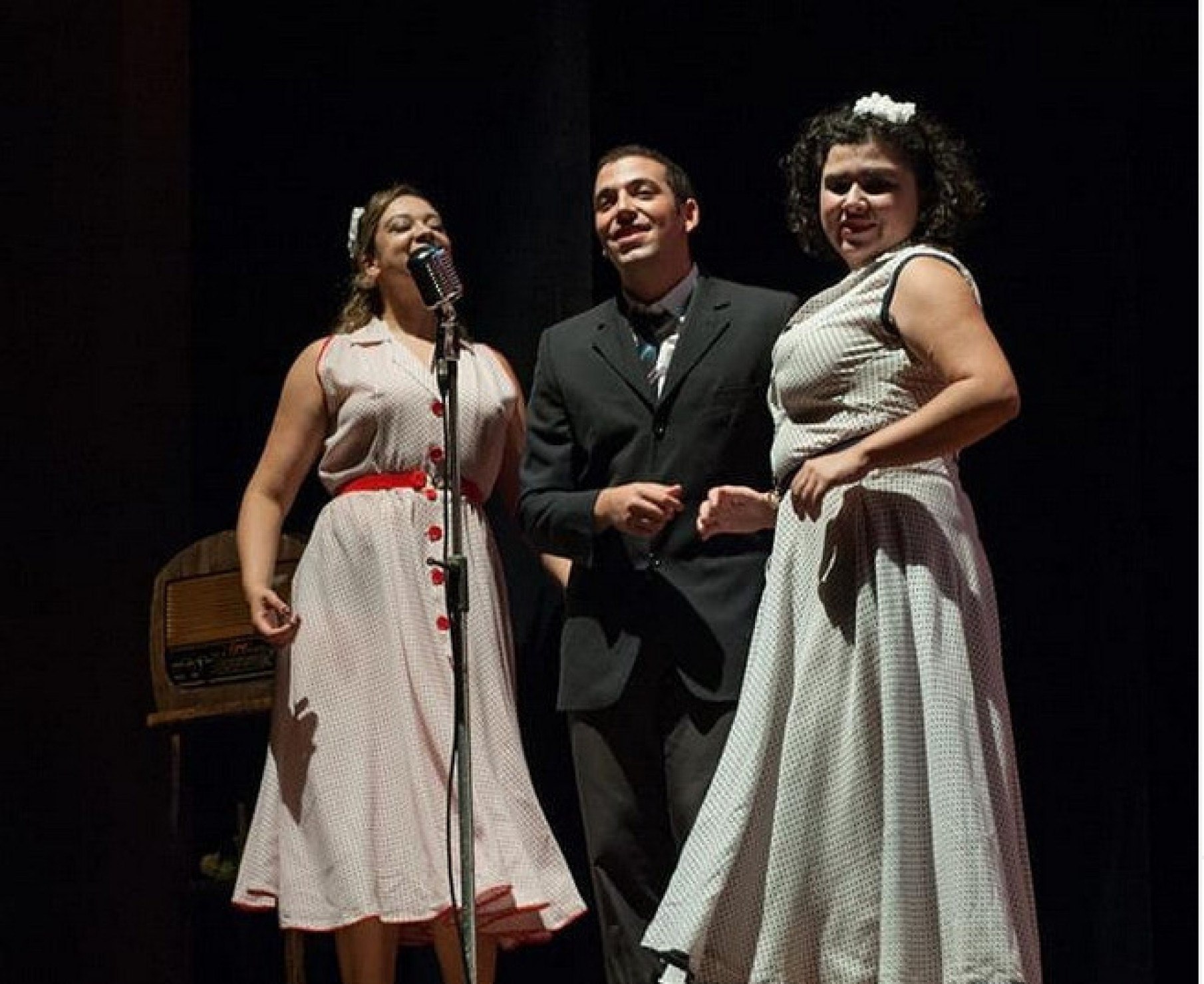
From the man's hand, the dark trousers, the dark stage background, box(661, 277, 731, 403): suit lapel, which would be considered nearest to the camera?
the man's hand

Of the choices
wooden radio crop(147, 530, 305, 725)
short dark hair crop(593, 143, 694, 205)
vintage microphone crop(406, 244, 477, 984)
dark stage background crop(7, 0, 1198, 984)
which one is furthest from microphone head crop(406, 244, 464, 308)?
dark stage background crop(7, 0, 1198, 984)

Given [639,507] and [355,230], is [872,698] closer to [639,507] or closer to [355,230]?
[639,507]

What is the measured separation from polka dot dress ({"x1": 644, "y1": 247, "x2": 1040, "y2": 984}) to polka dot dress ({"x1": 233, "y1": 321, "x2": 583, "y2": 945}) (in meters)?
0.75

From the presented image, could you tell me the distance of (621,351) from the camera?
13.4 feet

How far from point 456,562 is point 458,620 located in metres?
0.11

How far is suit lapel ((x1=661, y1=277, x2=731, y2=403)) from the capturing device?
400 centimetres

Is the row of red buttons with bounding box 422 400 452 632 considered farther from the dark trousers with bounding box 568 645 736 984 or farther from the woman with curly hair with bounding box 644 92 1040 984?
the woman with curly hair with bounding box 644 92 1040 984

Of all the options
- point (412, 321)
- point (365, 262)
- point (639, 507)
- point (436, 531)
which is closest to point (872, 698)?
point (639, 507)

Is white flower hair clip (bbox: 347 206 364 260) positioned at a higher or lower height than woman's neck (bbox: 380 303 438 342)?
higher

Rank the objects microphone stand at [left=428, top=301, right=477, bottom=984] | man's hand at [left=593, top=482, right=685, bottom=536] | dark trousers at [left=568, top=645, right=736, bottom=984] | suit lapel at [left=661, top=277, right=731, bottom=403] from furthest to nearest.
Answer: suit lapel at [left=661, top=277, right=731, bottom=403]
dark trousers at [left=568, top=645, right=736, bottom=984]
man's hand at [left=593, top=482, right=685, bottom=536]
microphone stand at [left=428, top=301, right=477, bottom=984]

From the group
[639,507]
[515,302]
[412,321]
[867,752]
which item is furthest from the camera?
[515,302]

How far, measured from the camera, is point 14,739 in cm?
503

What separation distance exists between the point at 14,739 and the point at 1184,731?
8.46 feet

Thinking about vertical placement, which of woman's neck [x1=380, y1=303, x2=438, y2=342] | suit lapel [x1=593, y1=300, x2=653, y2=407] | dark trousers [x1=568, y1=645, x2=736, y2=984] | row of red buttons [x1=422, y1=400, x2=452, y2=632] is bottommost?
dark trousers [x1=568, y1=645, x2=736, y2=984]
